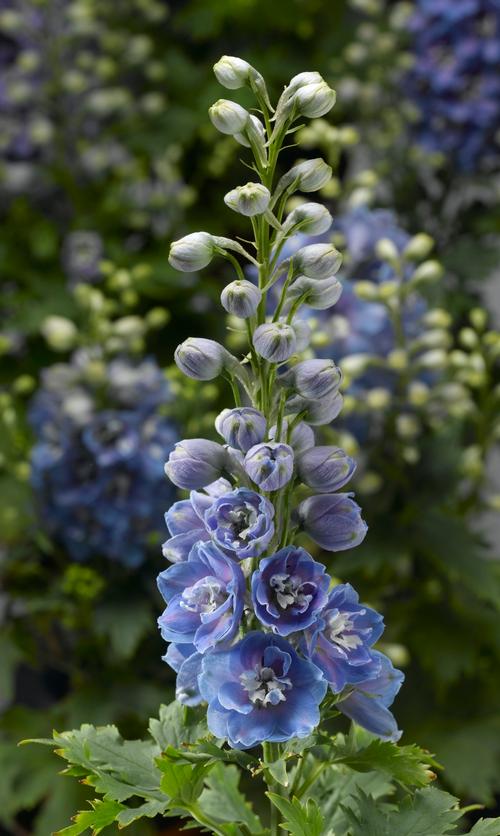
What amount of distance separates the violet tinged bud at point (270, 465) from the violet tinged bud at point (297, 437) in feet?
0.13

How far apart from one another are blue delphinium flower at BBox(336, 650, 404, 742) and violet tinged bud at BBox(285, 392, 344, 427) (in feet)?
0.39

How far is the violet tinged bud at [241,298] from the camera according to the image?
0.54 metres

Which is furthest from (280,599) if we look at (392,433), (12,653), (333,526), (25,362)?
(25,362)

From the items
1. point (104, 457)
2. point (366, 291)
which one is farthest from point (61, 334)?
point (366, 291)

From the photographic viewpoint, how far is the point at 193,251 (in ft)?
1.82

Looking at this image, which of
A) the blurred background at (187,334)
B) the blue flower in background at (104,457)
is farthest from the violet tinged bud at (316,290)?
the blue flower in background at (104,457)

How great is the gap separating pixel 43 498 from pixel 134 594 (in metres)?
0.14

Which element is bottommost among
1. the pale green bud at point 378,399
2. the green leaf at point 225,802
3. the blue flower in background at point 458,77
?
the green leaf at point 225,802

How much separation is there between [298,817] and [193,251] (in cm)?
26

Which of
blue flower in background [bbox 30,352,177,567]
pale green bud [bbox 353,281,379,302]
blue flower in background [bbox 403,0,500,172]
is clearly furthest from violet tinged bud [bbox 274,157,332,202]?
blue flower in background [bbox 403,0,500,172]

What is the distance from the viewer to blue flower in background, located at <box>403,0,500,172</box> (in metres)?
1.42

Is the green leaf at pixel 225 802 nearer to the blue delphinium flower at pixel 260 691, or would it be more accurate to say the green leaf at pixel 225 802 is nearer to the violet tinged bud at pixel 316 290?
the blue delphinium flower at pixel 260 691

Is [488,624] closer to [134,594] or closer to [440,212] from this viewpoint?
[134,594]

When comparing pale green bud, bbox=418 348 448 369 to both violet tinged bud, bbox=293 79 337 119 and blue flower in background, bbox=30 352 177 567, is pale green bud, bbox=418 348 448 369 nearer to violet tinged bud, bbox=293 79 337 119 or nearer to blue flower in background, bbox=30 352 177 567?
blue flower in background, bbox=30 352 177 567
